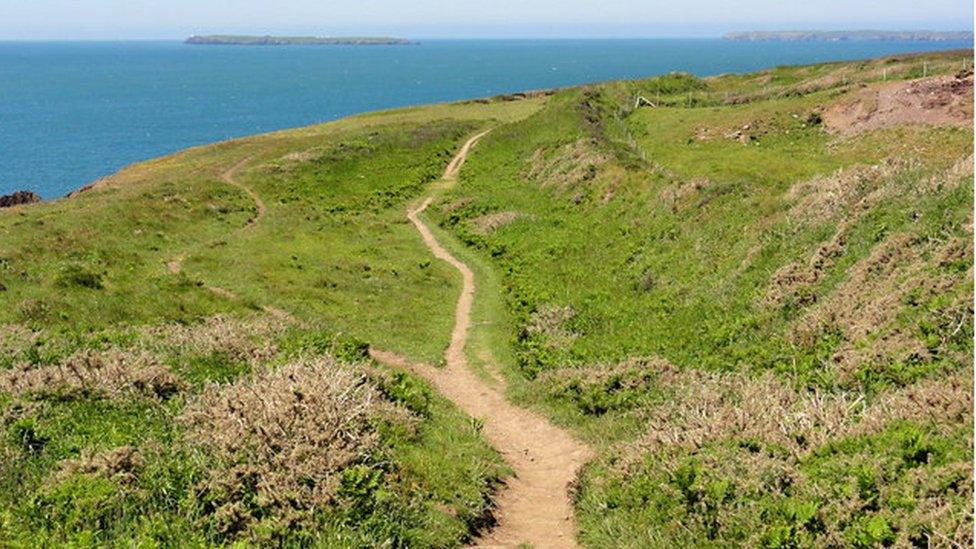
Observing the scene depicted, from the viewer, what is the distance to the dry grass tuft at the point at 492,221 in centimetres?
4775

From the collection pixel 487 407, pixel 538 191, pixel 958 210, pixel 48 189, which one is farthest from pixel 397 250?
pixel 48 189

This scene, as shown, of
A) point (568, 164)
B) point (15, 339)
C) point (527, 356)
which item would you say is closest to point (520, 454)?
point (527, 356)

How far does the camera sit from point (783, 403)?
16.1 m

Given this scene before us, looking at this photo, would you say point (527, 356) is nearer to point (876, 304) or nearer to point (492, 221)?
point (876, 304)

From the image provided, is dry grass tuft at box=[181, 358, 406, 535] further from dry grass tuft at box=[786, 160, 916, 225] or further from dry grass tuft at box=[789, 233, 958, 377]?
dry grass tuft at box=[786, 160, 916, 225]

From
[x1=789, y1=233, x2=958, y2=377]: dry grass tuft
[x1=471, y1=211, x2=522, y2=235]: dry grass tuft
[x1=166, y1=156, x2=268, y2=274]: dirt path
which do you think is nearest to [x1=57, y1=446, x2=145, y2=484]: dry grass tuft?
[x1=789, y1=233, x2=958, y2=377]: dry grass tuft

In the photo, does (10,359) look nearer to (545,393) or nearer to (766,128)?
(545,393)

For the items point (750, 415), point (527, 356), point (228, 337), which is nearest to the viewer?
point (750, 415)

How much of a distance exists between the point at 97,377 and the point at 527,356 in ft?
45.4

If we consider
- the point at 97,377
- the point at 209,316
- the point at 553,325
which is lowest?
the point at 553,325

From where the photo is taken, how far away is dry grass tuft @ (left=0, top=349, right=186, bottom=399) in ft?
53.5

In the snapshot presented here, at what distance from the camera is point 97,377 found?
1680 centimetres

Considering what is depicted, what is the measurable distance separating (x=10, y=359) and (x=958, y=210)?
26.3 meters

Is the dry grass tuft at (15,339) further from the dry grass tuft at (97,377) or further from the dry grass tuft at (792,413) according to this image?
the dry grass tuft at (792,413)
